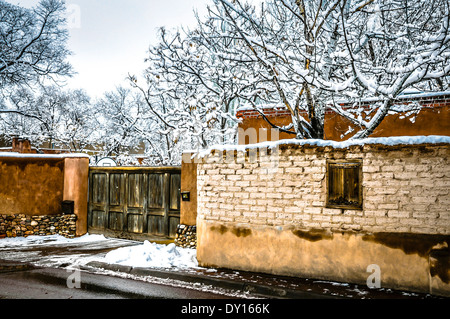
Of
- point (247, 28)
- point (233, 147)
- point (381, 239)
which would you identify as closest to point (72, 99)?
point (247, 28)

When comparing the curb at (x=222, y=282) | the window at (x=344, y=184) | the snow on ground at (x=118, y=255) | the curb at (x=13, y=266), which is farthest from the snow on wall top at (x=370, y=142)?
the curb at (x=13, y=266)

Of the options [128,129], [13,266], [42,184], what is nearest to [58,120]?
[128,129]

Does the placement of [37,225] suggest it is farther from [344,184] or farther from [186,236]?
[344,184]

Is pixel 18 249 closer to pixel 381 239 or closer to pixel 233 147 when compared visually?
pixel 233 147

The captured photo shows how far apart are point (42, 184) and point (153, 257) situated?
5659mm

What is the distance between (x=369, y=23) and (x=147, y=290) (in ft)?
25.1

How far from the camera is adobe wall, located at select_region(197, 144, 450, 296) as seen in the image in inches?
194

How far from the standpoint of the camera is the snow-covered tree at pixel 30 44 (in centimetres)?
1467

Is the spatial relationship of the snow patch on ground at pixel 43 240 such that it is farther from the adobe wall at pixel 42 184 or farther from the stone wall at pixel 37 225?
the adobe wall at pixel 42 184

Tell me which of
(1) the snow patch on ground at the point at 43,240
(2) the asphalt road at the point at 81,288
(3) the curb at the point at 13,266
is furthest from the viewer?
(1) the snow patch on ground at the point at 43,240

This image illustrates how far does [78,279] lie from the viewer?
226 inches

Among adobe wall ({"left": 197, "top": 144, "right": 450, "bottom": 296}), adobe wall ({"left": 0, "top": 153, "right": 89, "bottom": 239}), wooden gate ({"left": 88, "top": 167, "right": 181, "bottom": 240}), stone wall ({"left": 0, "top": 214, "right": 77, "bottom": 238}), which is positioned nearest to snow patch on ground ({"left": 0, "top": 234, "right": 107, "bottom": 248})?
stone wall ({"left": 0, "top": 214, "right": 77, "bottom": 238})

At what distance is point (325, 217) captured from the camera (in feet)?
18.3

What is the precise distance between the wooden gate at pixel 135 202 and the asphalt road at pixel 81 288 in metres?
2.88
